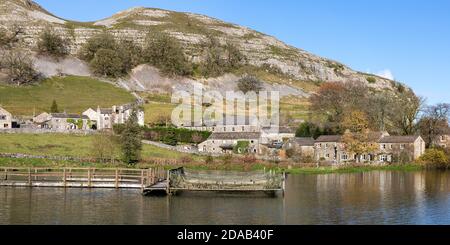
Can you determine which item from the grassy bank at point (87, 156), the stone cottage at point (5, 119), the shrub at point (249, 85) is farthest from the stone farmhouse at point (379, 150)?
the shrub at point (249, 85)

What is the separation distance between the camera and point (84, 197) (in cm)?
3991

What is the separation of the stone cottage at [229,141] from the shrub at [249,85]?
62.7m

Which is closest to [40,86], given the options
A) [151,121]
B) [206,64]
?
[151,121]

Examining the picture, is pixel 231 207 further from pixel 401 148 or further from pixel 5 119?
pixel 5 119

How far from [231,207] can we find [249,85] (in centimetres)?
12451

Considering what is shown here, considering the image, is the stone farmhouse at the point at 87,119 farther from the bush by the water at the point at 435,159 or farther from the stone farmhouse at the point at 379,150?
the bush by the water at the point at 435,159

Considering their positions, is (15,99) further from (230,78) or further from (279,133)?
(230,78)

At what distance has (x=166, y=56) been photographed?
168750 mm

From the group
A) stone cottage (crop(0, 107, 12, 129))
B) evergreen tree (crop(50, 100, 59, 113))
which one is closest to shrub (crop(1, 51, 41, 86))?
evergreen tree (crop(50, 100, 59, 113))

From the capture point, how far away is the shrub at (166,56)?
16662 cm

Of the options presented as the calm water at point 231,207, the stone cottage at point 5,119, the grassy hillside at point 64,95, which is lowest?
the calm water at point 231,207

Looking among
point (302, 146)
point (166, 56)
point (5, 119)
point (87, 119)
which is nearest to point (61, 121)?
point (87, 119)
